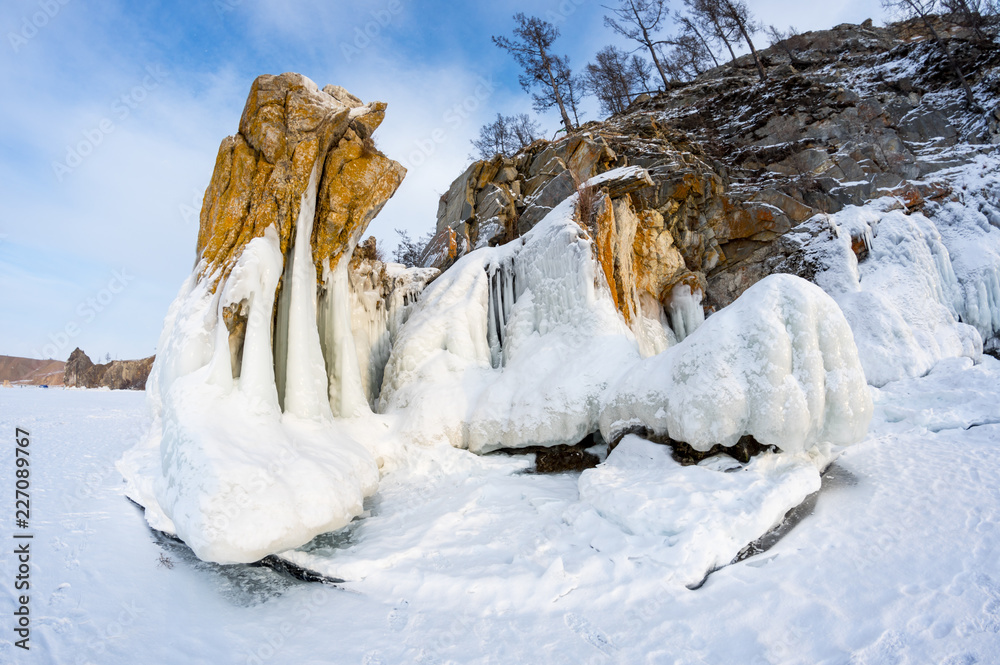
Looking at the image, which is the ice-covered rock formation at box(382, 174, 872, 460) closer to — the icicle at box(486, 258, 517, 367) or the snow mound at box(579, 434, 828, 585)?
the icicle at box(486, 258, 517, 367)

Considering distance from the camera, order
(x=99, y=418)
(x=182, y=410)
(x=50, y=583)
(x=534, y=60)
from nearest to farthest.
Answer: (x=50, y=583) → (x=182, y=410) → (x=99, y=418) → (x=534, y=60)

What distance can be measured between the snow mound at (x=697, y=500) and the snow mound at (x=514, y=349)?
1.63 metres

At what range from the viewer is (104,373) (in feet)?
110

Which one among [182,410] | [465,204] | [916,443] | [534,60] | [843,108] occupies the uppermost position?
[534,60]

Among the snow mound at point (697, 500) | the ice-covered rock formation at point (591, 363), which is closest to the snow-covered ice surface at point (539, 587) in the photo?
the snow mound at point (697, 500)

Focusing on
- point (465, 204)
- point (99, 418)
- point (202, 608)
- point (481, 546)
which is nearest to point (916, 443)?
point (481, 546)

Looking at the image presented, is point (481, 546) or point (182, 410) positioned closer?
point (481, 546)

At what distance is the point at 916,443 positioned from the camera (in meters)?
6.54

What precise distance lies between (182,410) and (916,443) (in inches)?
379

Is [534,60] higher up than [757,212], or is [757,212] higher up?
[534,60]

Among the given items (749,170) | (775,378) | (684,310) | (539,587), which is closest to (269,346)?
(539,587)

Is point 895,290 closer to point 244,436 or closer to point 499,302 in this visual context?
point 499,302

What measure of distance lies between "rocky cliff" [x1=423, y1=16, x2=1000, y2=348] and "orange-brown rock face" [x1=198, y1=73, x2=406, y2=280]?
5.58 metres

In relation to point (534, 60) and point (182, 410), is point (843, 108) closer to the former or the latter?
point (534, 60)
